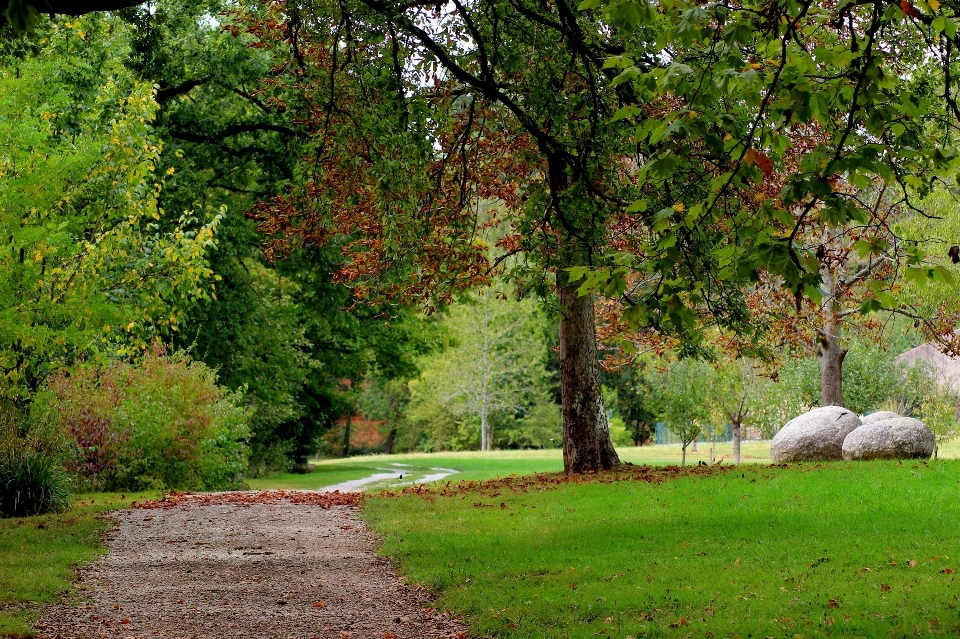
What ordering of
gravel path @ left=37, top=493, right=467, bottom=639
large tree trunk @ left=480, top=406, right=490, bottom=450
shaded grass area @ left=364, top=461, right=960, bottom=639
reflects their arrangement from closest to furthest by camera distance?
1. shaded grass area @ left=364, top=461, right=960, bottom=639
2. gravel path @ left=37, top=493, right=467, bottom=639
3. large tree trunk @ left=480, top=406, right=490, bottom=450

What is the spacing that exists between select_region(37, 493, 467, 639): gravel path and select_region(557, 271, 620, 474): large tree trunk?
453cm

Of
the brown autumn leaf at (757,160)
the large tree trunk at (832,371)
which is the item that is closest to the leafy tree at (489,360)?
the large tree trunk at (832,371)

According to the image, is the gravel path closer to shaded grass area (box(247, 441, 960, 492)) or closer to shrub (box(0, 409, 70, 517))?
shrub (box(0, 409, 70, 517))

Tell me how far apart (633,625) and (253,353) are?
1947cm

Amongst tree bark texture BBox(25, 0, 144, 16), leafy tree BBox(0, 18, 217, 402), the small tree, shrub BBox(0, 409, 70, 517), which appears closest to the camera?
tree bark texture BBox(25, 0, 144, 16)

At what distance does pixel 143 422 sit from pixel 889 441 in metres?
13.3

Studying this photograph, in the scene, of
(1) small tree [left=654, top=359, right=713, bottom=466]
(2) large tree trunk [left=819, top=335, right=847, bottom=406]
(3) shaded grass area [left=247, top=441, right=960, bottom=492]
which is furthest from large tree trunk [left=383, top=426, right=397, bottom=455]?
(2) large tree trunk [left=819, top=335, right=847, bottom=406]

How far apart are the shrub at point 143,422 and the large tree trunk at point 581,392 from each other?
22.5 ft

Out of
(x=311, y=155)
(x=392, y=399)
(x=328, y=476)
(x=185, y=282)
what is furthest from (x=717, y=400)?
(x=392, y=399)

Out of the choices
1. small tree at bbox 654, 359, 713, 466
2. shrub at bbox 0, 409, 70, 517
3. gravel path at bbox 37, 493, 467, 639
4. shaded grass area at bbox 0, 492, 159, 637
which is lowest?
gravel path at bbox 37, 493, 467, 639

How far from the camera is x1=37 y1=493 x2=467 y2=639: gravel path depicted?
272 inches

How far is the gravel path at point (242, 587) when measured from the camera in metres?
6.90

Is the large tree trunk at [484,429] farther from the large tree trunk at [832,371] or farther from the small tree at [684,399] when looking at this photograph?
the large tree trunk at [832,371]

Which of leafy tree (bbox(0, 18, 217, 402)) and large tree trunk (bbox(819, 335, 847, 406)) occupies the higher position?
leafy tree (bbox(0, 18, 217, 402))
